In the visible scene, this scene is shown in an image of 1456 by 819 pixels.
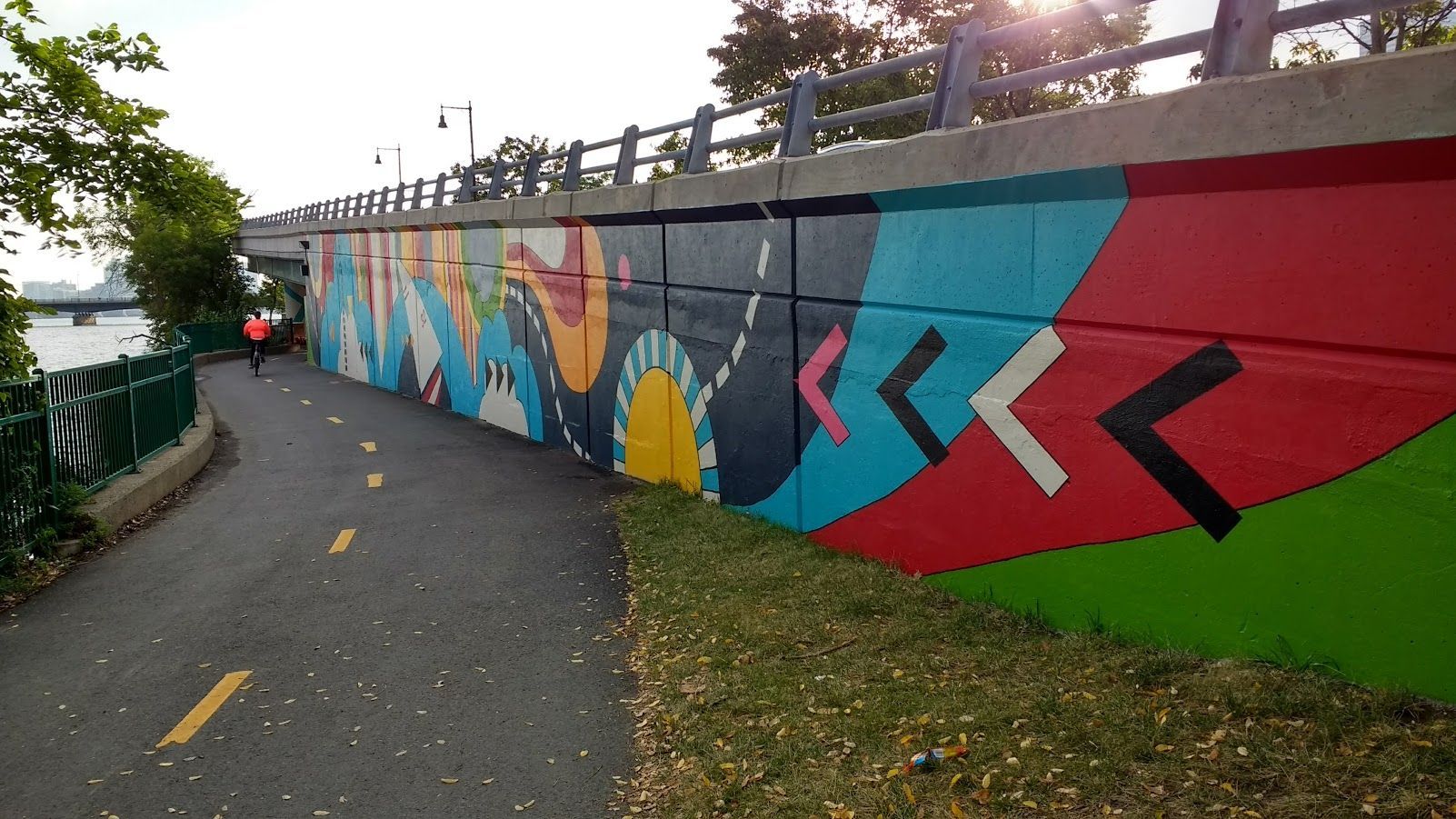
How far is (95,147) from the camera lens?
1255 cm

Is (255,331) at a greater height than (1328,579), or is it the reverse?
(255,331)

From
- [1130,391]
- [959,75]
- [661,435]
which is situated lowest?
[661,435]

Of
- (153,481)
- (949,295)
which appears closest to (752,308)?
(949,295)

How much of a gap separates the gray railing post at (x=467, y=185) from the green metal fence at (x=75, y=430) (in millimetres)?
6942

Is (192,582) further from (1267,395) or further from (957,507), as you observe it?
(1267,395)

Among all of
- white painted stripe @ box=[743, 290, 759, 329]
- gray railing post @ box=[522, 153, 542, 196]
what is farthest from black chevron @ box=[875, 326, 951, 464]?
gray railing post @ box=[522, 153, 542, 196]

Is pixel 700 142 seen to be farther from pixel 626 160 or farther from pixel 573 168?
pixel 573 168

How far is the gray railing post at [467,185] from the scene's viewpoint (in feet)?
69.0

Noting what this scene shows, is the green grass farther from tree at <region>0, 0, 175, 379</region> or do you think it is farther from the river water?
the river water

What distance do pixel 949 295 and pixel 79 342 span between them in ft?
344

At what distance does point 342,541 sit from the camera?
10.9 metres

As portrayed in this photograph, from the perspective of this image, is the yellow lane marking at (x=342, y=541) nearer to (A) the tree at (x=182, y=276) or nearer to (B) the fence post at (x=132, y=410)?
(B) the fence post at (x=132, y=410)

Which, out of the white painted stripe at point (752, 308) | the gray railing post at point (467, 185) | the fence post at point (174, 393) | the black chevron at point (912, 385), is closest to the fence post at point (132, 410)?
the fence post at point (174, 393)

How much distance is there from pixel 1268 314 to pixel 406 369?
23251 mm
